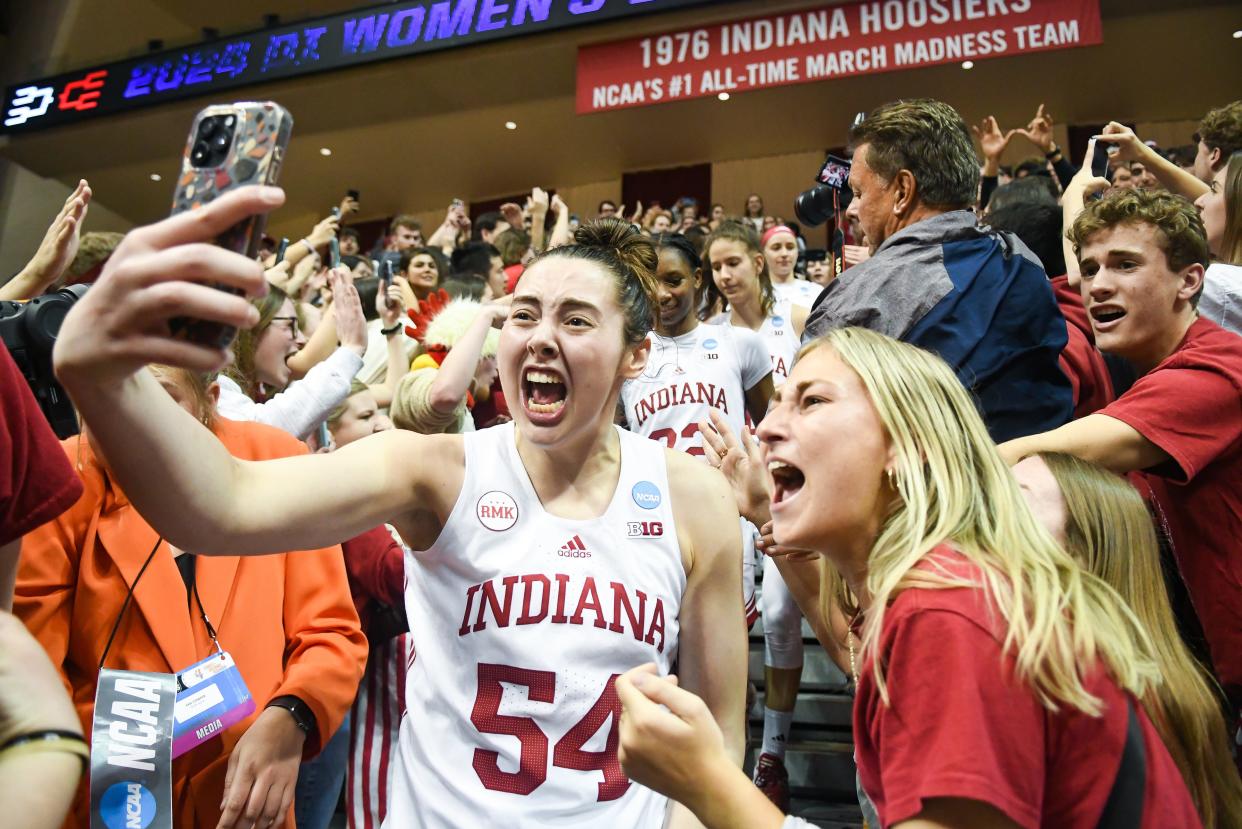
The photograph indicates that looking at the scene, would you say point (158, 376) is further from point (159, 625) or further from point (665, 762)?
point (665, 762)

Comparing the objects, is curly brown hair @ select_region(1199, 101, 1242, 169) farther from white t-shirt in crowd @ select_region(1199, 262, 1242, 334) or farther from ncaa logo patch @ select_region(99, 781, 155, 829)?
ncaa logo patch @ select_region(99, 781, 155, 829)

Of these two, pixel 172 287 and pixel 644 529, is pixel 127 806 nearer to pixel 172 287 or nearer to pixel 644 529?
pixel 644 529

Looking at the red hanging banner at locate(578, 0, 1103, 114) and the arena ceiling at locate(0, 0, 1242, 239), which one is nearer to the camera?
the red hanging banner at locate(578, 0, 1103, 114)

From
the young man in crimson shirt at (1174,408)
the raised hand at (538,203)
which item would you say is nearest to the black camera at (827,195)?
the young man in crimson shirt at (1174,408)

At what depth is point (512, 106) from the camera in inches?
481

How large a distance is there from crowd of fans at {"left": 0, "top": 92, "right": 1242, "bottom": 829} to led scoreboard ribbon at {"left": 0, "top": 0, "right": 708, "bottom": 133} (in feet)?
25.6

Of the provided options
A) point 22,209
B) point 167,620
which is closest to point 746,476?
point 167,620

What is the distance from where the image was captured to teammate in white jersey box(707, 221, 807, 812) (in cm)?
349

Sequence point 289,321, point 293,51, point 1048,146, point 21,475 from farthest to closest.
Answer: point 293,51, point 1048,146, point 289,321, point 21,475

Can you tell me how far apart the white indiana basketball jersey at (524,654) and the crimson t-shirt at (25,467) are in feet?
2.41

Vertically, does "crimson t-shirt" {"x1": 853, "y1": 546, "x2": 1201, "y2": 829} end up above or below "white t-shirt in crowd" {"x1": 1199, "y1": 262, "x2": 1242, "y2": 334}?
below

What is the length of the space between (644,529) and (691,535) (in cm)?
11

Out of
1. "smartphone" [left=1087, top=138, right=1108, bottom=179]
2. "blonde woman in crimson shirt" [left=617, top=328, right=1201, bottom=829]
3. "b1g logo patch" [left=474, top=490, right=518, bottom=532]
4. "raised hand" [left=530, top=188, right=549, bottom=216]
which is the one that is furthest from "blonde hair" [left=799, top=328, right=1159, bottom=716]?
"raised hand" [left=530, top=188, right=549, bottom=216]

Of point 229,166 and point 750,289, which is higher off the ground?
point 750,289
